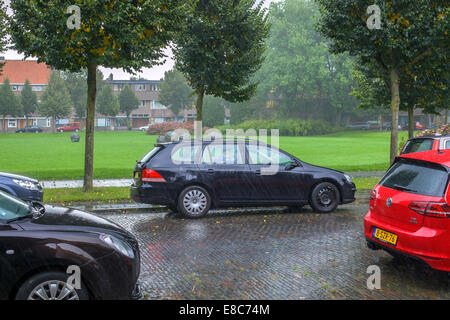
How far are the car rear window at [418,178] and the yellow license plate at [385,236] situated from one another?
56 cm

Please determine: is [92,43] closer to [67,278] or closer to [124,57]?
[124,57]

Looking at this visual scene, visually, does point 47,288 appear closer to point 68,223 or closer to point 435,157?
point 68,223

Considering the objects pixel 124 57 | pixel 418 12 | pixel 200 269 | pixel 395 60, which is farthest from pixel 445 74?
pixel 200 269

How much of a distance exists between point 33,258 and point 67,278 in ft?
1.11

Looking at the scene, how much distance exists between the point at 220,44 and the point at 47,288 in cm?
1272

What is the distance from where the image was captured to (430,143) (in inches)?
410

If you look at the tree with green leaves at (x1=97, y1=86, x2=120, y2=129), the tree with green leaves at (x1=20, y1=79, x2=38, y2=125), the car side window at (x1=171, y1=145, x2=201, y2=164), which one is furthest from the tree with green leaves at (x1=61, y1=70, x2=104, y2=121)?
the car side window at (x1=171, y1=145, x2=201, y2=164)

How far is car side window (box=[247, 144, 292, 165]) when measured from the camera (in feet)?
32.4

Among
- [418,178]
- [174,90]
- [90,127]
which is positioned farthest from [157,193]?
[174,90]

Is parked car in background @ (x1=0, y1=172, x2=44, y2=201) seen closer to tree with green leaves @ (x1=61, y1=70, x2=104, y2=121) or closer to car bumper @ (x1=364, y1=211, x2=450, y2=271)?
car bumper @ (x1=364, y1=211, x2=450, y2=271)

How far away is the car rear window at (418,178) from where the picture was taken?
17.3ft

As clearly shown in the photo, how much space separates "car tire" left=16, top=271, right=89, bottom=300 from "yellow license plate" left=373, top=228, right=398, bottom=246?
359cm

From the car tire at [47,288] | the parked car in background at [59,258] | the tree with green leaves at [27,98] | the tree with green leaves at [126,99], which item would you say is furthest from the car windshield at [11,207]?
the tree with green leaves at [126,99]

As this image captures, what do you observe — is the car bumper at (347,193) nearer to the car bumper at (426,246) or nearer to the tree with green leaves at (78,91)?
the car bumper at (426,246)
